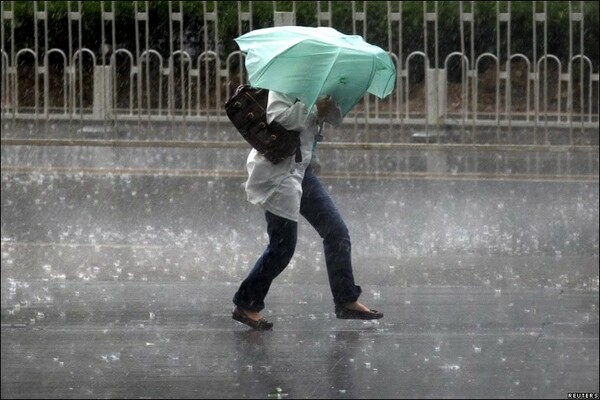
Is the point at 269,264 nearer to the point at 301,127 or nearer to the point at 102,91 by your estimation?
the point at 301,127

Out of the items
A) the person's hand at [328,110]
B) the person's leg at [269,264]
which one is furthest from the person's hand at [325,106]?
the person's leg at [269,264]

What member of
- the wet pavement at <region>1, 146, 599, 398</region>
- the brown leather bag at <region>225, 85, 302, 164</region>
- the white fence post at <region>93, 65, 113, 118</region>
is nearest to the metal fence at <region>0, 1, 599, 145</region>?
the white fence post at <region>93, 65, 113, 118</region>

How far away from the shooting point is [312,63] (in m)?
7.01

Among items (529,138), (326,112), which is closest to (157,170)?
(529,138)

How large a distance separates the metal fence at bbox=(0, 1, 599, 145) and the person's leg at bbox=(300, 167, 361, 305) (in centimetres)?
720

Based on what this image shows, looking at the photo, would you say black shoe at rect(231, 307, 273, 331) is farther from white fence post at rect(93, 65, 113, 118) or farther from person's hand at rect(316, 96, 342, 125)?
white fence post at rect(93, 65, 113, 118)

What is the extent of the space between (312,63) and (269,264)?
1.14 meters

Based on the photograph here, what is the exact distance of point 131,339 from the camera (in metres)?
7.04

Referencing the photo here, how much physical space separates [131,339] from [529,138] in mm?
9669

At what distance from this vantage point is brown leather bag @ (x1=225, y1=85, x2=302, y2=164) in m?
7.02

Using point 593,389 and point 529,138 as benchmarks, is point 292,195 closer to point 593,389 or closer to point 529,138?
point 593,389

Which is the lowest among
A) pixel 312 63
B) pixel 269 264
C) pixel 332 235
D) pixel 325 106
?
pixel 269 264

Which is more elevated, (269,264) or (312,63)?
(312,63)
